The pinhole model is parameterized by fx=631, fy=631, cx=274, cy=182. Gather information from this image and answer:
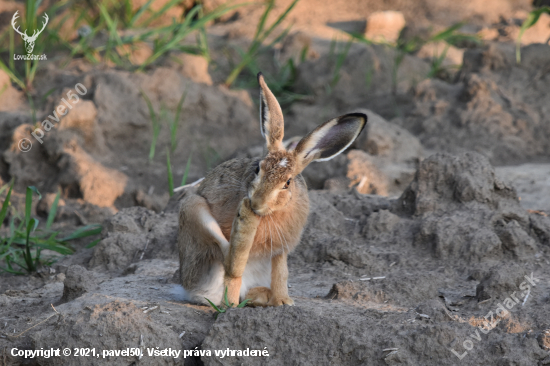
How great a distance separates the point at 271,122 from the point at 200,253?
948 mm

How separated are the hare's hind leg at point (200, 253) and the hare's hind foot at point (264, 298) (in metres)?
0.19

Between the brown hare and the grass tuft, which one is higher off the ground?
the brown hare

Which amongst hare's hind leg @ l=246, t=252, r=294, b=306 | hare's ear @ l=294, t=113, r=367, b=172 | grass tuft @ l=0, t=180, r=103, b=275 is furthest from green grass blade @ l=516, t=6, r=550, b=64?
grass tuft @ l=0, t=180, r=103, b=275

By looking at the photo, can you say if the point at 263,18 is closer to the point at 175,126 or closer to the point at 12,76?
the point at 175,126

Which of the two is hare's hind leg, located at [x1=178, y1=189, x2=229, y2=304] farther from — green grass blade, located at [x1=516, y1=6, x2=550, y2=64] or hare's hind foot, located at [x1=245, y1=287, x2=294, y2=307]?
green grass blade, located at [x1=516, y1=6, x2=550, y2=64]

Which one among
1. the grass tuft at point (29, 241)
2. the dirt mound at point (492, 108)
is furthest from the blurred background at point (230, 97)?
the grass tuft at point (29, 241)

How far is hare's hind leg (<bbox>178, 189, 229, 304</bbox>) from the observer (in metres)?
3.68

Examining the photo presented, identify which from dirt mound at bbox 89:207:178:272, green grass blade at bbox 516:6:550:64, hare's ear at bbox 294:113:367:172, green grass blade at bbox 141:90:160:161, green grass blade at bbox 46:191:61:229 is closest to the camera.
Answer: hare's ear at bbox 294:113:367:172

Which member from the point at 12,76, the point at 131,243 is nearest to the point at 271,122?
the point at 131,243

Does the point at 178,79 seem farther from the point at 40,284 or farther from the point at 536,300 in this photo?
the point at 536,300

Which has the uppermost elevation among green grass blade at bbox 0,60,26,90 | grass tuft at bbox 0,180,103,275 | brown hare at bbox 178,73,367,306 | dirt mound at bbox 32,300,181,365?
green grass blade at bbox 0,60,26,90

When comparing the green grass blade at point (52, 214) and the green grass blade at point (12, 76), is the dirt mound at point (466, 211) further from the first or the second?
the green grass blade at point (12, 76)

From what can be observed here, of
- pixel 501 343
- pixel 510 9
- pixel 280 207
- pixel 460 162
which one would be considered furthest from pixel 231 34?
pixel 501 343

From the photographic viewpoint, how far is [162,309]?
356 centimetres
